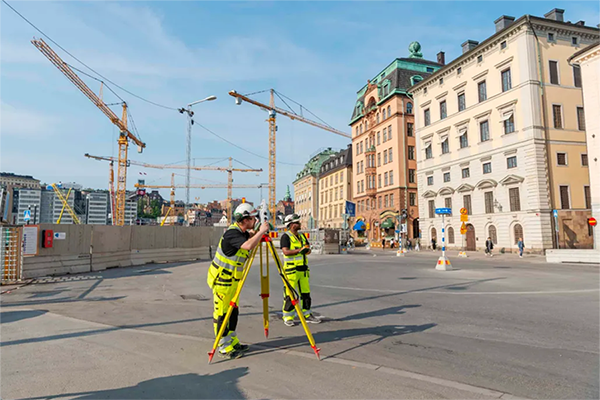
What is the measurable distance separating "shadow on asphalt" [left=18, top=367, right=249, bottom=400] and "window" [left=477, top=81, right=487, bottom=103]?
41.2 meters

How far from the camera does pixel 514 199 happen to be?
3462cm

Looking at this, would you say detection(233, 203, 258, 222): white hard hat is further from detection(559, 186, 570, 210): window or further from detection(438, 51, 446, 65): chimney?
detection(438, 51, 446, 65): chimney

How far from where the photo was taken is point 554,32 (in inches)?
1367

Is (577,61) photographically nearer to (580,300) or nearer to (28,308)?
(580,300)

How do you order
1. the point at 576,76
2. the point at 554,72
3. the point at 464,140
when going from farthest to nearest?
the point at 464,140 → the point at 576,76 → the point at 554,72

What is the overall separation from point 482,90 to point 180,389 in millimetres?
42256

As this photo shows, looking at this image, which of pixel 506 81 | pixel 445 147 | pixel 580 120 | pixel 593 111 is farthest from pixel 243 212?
pixel 445 147

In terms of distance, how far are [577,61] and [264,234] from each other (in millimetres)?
33380

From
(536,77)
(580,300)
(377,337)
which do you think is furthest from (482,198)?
(377,337)

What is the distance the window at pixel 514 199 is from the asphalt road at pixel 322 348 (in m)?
27.0

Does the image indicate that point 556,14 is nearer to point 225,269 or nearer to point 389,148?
point 389,148

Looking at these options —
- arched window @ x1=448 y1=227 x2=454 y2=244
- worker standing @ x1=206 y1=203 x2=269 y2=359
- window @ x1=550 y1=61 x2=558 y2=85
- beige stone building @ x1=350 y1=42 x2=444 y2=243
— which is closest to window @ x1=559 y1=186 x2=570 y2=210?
window @ x1=550 y1=61 x2=558 y2=85

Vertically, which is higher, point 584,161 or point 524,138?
point 524,138

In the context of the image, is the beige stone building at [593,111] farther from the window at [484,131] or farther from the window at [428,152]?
the window at [428,152]
